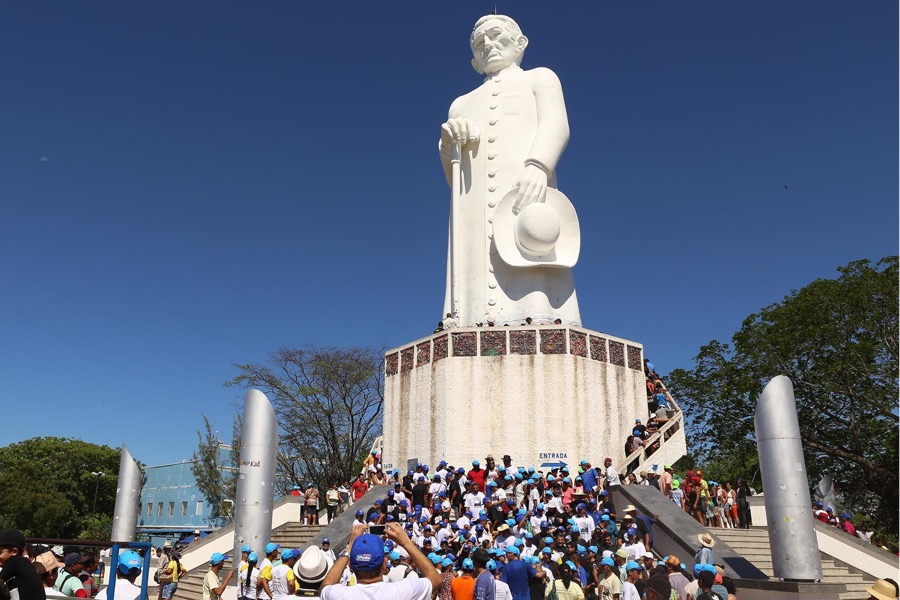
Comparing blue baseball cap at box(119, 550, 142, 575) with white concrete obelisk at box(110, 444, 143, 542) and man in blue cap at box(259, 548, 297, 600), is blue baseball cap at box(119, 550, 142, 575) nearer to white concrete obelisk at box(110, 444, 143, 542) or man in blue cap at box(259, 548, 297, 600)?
man in blue cap at box(259, 548, 297, 600)

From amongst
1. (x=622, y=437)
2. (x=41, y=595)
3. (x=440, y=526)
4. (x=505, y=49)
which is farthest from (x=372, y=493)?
(x=505, y=49)

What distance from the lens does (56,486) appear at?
139 feet

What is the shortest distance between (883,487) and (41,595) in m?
24.6

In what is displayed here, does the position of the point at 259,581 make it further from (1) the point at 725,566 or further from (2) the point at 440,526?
(1) the point at 725,566

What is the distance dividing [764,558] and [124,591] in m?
9.49

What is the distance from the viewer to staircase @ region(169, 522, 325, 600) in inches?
523

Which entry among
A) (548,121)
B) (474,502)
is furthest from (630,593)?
(548,121)

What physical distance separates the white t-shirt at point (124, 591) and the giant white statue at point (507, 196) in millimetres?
13869

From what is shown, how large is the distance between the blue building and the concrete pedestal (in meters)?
28.4

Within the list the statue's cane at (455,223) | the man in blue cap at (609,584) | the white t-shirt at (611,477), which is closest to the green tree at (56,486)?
the statue's cane at (455,223)

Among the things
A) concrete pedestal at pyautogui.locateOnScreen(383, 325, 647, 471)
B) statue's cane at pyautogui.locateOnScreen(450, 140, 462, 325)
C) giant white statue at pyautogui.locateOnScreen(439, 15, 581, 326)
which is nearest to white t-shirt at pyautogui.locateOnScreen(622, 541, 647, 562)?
concrete pedestal at pyautogui.locateOnScreen(383, 325, 647, 471)

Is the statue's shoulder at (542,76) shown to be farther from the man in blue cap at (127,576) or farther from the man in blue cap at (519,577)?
the man in blue cap at (127,576)

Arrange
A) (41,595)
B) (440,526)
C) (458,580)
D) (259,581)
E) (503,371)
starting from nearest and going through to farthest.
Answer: (41,595), (458,580), (259,581), (440,526), (503,371)

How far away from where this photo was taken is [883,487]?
22.7 metres
